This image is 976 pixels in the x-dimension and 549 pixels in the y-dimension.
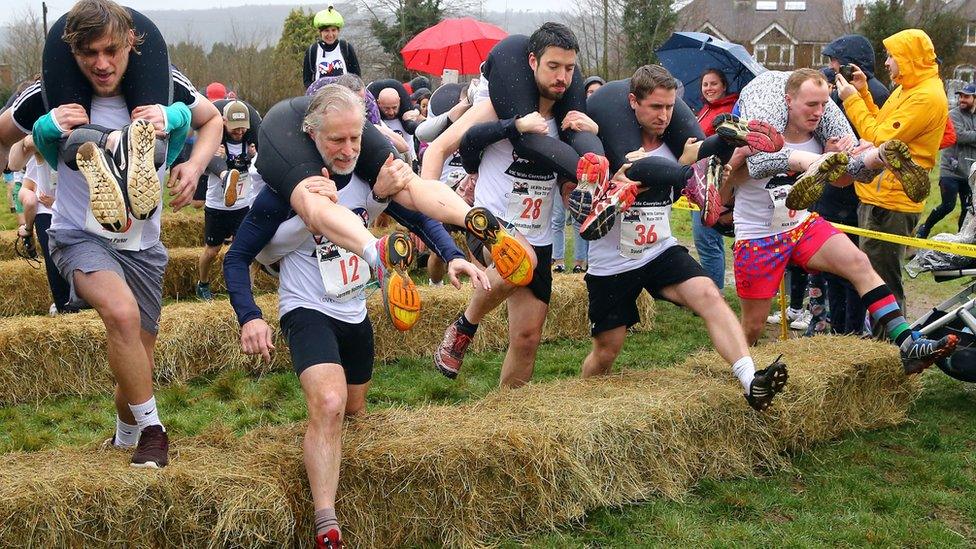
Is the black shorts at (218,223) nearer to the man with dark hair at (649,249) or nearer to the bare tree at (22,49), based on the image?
the man with dark hair at (649,249)

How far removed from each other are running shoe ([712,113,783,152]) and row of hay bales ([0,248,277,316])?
5.73 meters

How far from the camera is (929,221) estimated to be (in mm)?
12289

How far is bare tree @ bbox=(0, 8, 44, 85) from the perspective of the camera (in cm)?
3033

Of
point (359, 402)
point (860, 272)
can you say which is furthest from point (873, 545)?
point (359, 402)

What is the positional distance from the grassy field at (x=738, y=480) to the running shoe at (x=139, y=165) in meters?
2.13

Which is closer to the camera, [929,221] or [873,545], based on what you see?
[873,545]

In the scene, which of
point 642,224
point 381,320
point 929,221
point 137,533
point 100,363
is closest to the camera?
point 137,533

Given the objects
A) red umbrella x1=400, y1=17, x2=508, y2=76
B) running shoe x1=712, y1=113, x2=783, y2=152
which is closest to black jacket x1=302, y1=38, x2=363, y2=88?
red umbrella x1=400, y1=17, x2=508, y2=76

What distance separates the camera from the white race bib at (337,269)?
13.7ft

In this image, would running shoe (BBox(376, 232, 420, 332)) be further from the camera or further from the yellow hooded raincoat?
the camera

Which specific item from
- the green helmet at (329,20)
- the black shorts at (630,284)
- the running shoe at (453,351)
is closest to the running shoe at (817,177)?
the black shorts at (630,284)

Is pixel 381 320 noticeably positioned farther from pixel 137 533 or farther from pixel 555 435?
pixel 137 533

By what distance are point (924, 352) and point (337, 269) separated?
11.0 feet

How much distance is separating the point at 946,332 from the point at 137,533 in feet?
15.8
